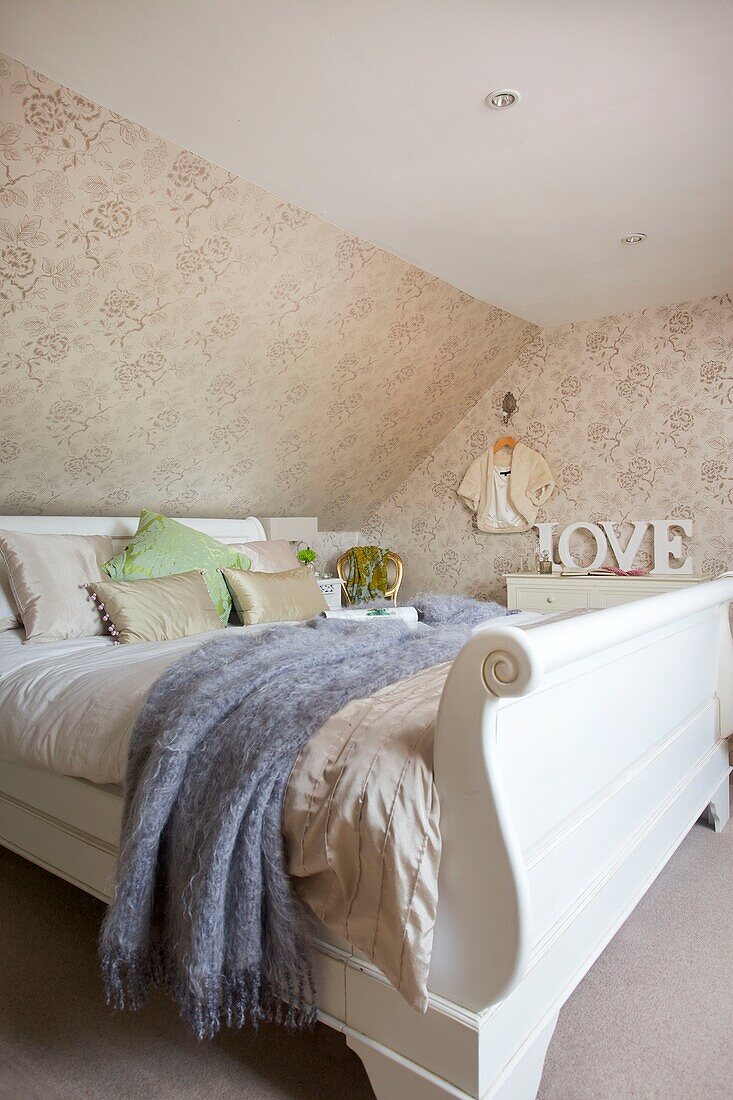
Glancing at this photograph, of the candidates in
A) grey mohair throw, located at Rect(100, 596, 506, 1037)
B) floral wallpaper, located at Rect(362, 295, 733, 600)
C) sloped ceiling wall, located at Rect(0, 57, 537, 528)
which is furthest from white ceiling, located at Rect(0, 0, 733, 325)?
grey mohair throw, located at Rect(100, 596, 506, 1037)

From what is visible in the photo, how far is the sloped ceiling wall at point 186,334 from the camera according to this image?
2340 millimetres

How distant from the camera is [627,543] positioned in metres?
4.35

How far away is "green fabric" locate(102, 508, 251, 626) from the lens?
9.69 ft

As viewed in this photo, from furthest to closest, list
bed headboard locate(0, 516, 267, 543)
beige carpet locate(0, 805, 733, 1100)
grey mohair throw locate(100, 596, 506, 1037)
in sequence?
bed headboard locate(0, 516, 267, 543)
beige carpet locate(0, 805, 733, 1100)
grey mohair throw locate(100, 596, 506, 1037)

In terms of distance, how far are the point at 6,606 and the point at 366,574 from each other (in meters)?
2.51

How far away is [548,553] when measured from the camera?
4590mm

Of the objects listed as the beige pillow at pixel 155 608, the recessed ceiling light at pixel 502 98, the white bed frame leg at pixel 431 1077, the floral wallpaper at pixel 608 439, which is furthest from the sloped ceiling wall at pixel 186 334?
the white bed frame leg at pixel 431 1077

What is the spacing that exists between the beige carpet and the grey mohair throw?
0.36 ft

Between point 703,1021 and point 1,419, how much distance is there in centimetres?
289

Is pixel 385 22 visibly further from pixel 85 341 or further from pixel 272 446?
pixel 272 446

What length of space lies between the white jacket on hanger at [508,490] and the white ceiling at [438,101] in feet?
5.42

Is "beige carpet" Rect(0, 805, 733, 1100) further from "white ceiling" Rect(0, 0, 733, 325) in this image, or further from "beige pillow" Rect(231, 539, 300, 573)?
"white ceiling" Rect(0, 0, 733, 325)

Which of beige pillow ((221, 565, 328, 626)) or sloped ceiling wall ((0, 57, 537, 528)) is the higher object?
sloped ceiling wall ((0, 57, 537, 528))

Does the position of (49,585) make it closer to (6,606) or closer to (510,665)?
(6,606)
